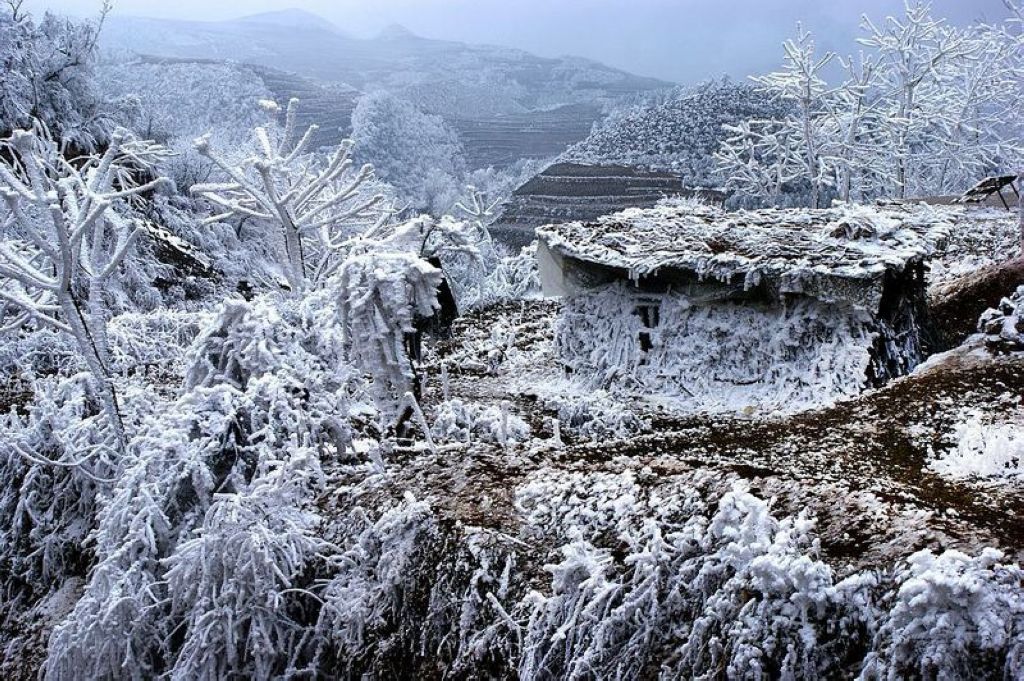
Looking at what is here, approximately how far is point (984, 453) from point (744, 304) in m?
3.81

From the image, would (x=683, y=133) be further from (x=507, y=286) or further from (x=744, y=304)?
(x=744, y=304)

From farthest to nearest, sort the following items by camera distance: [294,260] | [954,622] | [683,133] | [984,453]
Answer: [683,133], [294,260], [984,453], [954,622]

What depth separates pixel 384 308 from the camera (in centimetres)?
626

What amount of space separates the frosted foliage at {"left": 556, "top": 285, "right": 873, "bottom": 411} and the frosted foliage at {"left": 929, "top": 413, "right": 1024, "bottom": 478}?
101 inches

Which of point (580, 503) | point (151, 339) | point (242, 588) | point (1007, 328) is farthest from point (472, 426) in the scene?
point (151, 339)

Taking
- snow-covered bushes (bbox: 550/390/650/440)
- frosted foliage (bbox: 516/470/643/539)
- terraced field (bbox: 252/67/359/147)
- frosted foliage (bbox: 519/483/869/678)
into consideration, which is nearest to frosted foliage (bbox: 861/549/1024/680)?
frosted foliage (bbox: 519/483/869/678)

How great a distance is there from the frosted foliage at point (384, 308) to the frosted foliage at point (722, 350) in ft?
9.07

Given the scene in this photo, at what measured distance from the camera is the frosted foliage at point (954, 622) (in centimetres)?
272

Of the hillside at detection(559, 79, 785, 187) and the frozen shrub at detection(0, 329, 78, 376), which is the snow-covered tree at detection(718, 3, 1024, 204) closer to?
the hillside at detection(559, 79, 785, 187)

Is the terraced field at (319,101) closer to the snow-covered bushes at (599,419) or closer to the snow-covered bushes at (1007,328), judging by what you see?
the snow-covered bushes at (599,419)

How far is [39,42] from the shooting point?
67.2 ft

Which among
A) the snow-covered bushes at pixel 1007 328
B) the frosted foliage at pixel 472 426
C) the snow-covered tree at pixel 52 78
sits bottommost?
the frosted foliage at pixel 472 426

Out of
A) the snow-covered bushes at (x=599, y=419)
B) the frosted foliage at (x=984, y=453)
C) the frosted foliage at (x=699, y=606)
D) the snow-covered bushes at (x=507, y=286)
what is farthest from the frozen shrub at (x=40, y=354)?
the frosted foliage at (x=984, y=453)

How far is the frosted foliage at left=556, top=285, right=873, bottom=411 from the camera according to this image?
721cm
